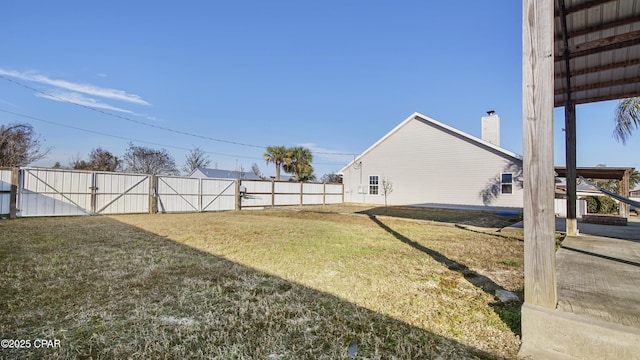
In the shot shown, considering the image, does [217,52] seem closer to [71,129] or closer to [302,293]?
[302,293]

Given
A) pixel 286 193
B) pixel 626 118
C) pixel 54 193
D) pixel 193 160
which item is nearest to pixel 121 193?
pixel 54 193

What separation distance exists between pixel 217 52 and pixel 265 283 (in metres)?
13.9

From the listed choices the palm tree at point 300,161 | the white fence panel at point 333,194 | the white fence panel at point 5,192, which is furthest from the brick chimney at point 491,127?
the white fence panel at point 5,192

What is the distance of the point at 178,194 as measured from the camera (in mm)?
13430

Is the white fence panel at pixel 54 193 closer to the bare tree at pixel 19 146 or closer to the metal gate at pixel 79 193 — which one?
the metal gate at pixel 79 193

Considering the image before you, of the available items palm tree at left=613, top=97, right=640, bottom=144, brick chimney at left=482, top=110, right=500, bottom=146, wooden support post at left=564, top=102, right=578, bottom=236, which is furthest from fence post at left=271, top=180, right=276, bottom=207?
palm tree at left=613, top=97, right=640, bottom=144

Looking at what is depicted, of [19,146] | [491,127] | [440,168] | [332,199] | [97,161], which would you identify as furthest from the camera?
[97,161]

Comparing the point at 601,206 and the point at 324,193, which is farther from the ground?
the point at 324,193

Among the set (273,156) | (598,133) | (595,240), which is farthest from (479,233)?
(273,156)

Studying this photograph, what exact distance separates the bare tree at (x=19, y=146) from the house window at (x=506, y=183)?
2967 cm

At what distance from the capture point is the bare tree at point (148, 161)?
1142 inches

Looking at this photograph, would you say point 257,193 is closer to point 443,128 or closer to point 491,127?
point 443,128

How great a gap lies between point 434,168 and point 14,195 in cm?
1819

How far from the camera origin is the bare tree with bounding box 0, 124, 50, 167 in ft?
60.2
